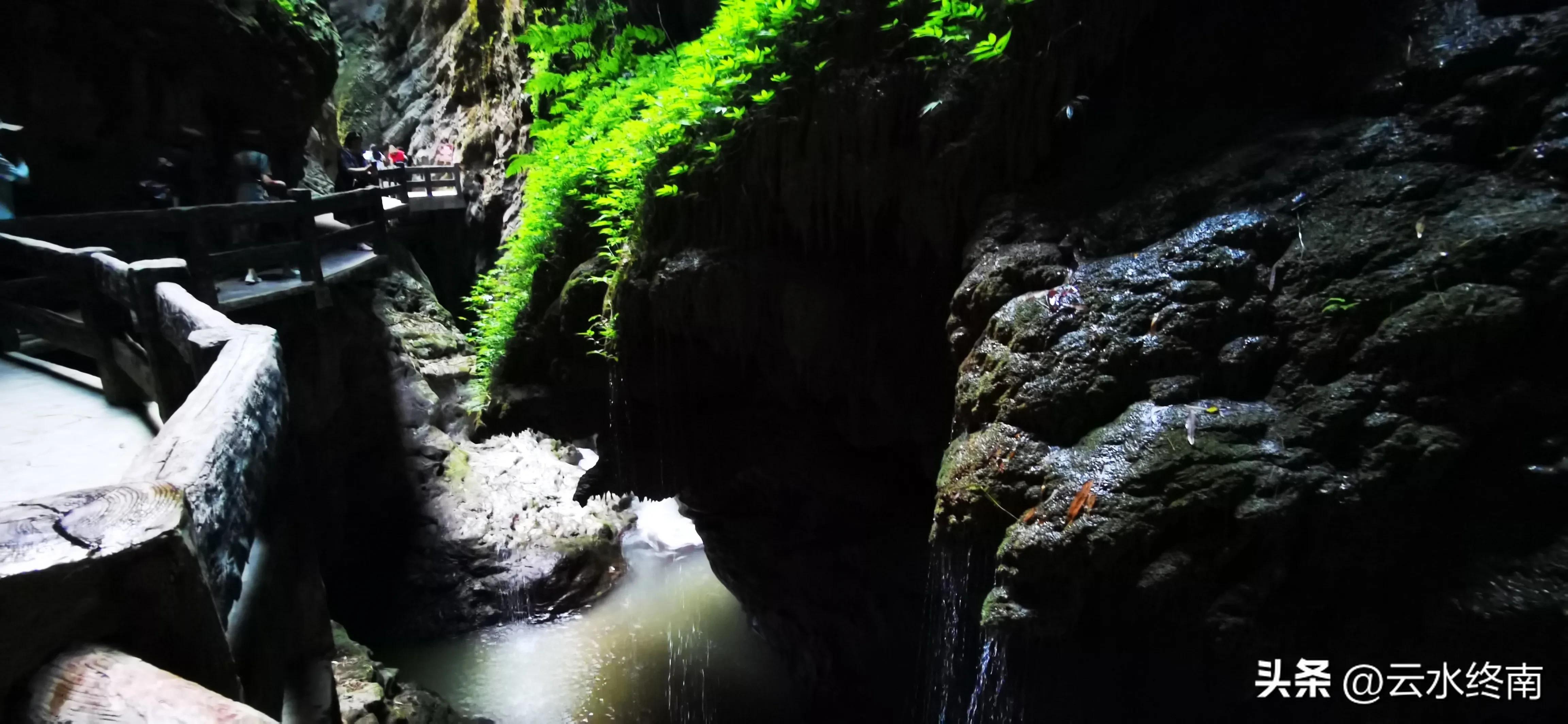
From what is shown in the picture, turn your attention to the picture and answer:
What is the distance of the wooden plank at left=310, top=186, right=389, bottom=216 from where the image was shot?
9305mm

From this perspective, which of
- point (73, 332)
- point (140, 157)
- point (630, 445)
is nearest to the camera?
point (73, 332)

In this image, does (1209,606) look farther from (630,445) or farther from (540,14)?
(540,14)

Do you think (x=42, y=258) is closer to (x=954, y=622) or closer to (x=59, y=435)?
(x=59, y=435)

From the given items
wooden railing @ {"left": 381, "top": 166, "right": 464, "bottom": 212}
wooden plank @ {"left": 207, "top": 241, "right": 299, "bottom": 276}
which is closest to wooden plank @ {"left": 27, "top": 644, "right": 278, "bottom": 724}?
wooden plank @ {"left": 207, "top": 241, "right": 299, "bottom": 276}

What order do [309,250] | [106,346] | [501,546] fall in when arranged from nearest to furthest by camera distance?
1. [106,346]
2. [309,250]
3. [501,546]

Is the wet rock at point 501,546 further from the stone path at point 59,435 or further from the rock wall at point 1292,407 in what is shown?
the rock wall at point 1292,407

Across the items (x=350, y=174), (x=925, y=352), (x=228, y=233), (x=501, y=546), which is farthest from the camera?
(x=350, y=174)

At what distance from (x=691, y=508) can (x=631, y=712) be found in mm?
2701

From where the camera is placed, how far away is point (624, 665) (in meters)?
9.86

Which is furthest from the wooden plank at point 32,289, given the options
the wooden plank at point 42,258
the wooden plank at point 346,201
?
the wooden plank at point 346,201

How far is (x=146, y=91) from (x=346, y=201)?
9.43ft

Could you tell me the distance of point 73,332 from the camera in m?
4.50

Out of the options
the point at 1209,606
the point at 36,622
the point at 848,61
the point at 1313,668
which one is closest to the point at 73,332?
the point at 36,622

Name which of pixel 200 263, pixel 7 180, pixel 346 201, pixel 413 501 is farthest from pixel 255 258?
pixel 413 501
